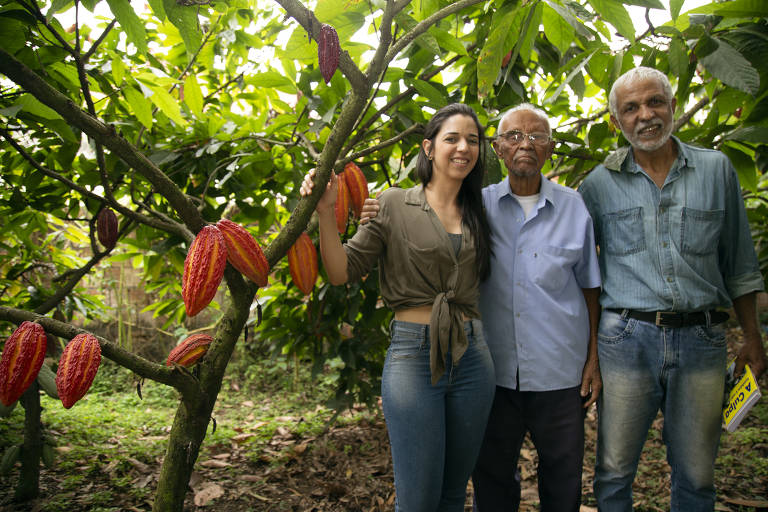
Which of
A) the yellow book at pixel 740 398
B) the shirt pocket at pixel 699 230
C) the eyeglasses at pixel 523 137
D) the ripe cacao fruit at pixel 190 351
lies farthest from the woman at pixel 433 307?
the yellow book at pixel 740 398

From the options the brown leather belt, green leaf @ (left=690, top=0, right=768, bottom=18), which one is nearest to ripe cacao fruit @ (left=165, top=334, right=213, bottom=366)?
the brown leather belt

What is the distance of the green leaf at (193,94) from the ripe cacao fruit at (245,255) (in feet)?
2.32

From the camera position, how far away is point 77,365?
96 cm

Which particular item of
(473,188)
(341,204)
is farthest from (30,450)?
(473,188)

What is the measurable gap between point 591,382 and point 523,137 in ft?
2.54

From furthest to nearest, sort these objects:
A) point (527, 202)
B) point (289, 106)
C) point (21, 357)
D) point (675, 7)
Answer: point (289, 106) < point (527, 202) < point (675, 7) < point (21, 357)

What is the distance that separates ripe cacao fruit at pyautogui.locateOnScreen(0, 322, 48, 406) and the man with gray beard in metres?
1.42

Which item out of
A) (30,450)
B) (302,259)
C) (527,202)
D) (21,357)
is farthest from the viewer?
(30,450)

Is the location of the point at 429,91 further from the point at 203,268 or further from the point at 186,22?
the point at 203,268

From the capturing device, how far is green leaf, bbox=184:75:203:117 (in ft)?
5.22

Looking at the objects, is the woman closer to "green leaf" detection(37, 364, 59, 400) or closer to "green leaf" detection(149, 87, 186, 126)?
"green leaf" detection(149, 87, 186, 126)

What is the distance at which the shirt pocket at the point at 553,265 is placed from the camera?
155cm

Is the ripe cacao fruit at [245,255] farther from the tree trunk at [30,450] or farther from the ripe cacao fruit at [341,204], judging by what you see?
the tree trunk at [30,450]

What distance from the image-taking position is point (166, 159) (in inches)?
67.4
